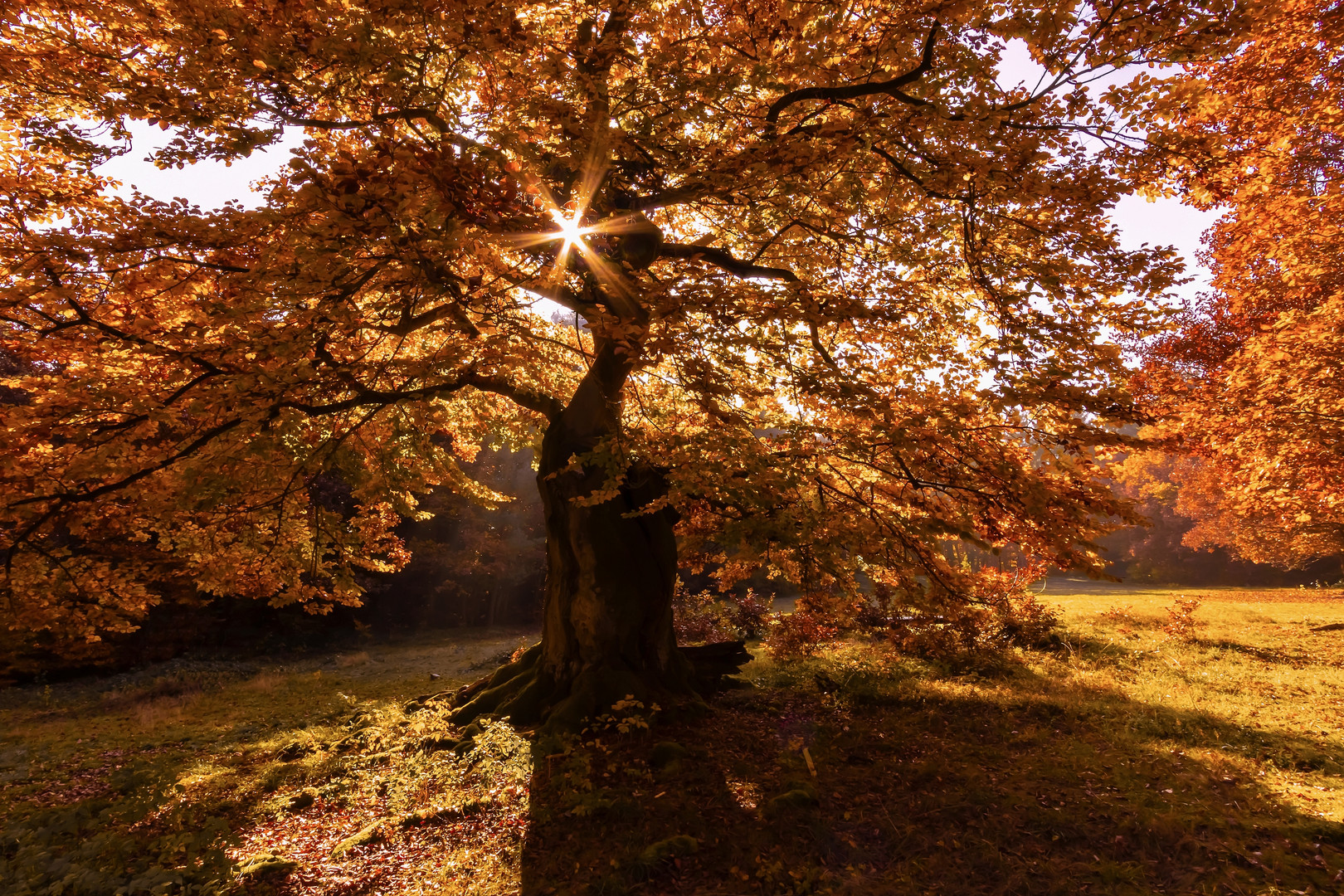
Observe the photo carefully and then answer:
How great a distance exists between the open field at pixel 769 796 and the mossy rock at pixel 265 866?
0.02 meters

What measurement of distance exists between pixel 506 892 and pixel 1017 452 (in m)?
6.43

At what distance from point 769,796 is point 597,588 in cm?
335

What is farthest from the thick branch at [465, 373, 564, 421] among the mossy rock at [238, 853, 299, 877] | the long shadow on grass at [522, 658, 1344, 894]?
the mossy rock at [238, 853, 299, 877]

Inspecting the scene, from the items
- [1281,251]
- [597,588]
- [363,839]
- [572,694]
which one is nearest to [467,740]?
[572,694]

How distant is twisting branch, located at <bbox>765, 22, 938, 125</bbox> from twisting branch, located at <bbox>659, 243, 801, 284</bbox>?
92.5 inches

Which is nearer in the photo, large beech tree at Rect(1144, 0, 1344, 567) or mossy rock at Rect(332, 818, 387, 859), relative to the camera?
mossy rock at Rect(332, 818, 387, 859)

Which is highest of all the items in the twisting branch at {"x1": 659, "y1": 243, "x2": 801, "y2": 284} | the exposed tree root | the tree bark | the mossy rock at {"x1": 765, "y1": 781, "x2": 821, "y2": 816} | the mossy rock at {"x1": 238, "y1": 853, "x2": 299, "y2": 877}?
the twisting branch at {"x1": 659, "y1": 243, "x2": 801, "y2": 284}

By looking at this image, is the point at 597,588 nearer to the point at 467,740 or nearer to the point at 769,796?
the point at 467,740

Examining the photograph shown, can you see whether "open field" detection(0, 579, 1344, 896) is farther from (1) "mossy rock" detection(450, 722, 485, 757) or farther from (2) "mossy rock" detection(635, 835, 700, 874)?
(1) "mossy rock" detection(450, 722, 485, 757)

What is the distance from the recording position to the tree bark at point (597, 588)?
26.7 feet

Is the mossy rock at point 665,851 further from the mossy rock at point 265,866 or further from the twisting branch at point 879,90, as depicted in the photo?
the twisting branch at point 879,90

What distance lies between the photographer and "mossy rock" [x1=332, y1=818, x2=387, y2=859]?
5626 mm

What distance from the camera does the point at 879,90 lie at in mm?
5562

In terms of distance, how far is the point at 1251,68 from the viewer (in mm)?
8328
